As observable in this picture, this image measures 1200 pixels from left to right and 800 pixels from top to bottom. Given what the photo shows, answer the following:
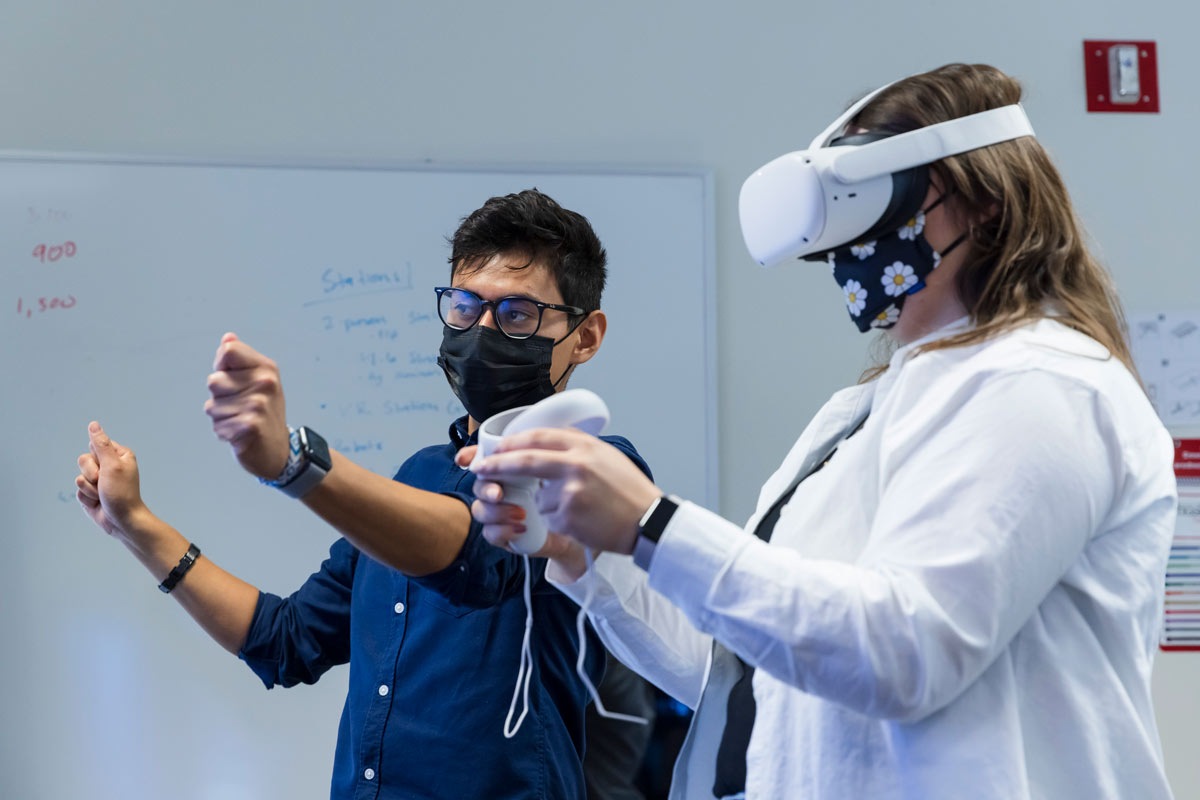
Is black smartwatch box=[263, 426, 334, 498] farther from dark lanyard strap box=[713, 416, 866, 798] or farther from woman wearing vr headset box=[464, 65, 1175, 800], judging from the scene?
dark lanyard strap box=[713, 416, 866, 798]

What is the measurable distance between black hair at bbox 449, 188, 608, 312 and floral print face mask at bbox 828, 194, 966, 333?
1.71ft

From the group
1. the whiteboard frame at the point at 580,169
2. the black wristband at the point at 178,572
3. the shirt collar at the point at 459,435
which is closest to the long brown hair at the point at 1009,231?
the shirt collar at the point at 459,435

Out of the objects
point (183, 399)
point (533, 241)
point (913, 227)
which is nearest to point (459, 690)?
point (533, 241)

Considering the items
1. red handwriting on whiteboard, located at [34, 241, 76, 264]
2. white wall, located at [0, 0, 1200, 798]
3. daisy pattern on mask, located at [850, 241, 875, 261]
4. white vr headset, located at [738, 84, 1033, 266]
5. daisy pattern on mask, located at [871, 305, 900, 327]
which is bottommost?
daisy pattern on mask, located at [871, 305, 900, 327]

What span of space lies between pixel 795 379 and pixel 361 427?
1.20 m

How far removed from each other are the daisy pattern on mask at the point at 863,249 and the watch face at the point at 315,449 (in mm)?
562

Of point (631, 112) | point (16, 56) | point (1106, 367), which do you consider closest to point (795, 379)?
point (631, 112)

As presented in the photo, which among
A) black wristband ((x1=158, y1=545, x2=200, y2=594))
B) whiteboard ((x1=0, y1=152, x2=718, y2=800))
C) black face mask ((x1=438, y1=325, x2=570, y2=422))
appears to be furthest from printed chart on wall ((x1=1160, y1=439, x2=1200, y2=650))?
black wristband ((x1=158, y1=545, x2=200, y2=594))

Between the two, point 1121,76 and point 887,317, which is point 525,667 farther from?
point 1121,76

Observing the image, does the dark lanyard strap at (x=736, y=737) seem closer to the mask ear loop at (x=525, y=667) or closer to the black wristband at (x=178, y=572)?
the mask ear loop at (x=525, y=667)

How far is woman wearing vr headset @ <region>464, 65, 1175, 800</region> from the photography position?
78 centimetres

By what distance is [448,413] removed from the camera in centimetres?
262

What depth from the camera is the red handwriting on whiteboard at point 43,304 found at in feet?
8.23

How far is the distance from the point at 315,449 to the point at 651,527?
1.12 ft
